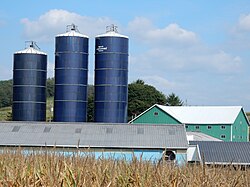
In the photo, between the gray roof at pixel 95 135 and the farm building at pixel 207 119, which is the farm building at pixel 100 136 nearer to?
the gray roof at pixel 95 135

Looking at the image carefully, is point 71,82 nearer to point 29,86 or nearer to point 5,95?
point 29,86

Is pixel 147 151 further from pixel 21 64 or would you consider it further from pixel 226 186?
pixel 226 186

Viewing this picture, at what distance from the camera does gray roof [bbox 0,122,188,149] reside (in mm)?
31359

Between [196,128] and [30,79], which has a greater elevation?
[30,79]

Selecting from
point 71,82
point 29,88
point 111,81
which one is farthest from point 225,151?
point 29,88

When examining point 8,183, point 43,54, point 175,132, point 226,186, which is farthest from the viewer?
point 43,54

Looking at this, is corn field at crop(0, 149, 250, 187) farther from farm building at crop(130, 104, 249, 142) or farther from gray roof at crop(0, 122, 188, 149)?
farm building at crop(130, 104, 249, 142)

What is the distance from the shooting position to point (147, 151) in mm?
30812

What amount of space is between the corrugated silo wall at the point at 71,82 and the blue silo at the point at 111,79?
99 centimetres

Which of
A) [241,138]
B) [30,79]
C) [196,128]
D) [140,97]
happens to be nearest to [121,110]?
[30,79]

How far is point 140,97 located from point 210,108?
17.6 meters

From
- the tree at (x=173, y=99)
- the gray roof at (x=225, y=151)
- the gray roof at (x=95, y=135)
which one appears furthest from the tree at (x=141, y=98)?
the gray roof at (x=225, y=151)

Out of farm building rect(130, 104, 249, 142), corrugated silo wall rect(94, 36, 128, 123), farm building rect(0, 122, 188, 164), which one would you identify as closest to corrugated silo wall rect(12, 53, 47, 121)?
farm building rect(0, 122, 188, 164)

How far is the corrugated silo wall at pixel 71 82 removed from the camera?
1446 inches
